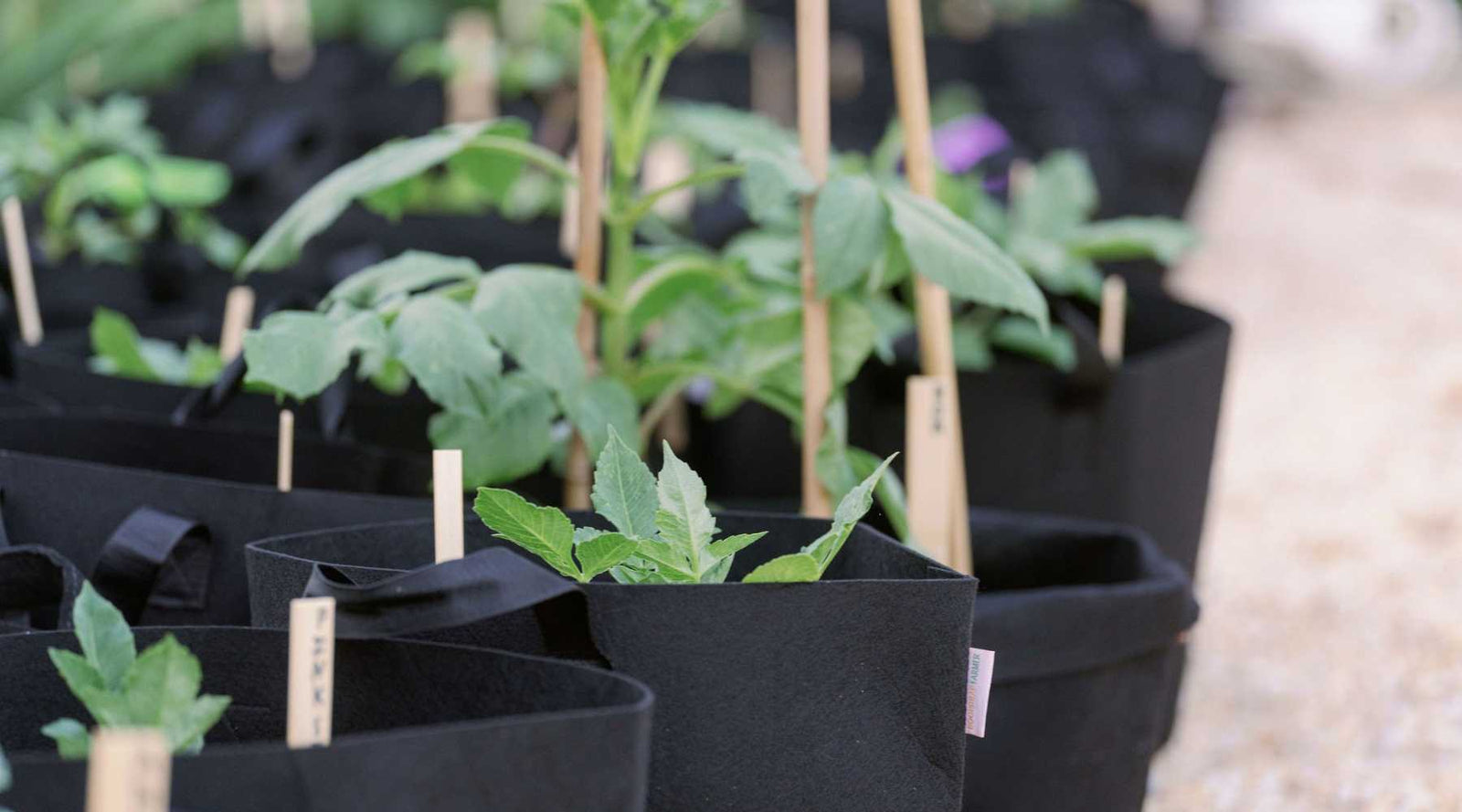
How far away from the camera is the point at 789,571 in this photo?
63cm

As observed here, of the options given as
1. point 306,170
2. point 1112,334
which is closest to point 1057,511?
point 1112,334

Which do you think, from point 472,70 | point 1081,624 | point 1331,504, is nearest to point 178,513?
point 1081,624

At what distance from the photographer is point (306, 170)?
1752 millimetres

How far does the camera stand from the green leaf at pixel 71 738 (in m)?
0.58

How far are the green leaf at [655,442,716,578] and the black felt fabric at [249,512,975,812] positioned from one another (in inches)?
1.8

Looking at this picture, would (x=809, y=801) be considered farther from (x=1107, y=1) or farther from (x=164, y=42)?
(x=1107, y=1)

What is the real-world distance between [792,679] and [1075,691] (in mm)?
309

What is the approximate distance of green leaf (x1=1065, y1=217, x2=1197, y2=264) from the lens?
4.37ft

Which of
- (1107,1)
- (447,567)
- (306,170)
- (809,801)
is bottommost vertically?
(809,801)

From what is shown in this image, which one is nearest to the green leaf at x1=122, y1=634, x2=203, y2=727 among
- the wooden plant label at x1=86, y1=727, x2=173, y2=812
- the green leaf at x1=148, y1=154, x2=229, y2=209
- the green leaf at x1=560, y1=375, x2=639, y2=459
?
the wooden plant label at x1=86, y1=727, x2=173, y2=812

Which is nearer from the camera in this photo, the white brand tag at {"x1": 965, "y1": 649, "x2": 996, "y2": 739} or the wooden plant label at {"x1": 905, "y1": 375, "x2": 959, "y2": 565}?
the white brand tag at {"x1": 965, "y1": 649, "x2": 996, "y2": 739}

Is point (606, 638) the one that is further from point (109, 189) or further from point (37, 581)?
point (109, 189)

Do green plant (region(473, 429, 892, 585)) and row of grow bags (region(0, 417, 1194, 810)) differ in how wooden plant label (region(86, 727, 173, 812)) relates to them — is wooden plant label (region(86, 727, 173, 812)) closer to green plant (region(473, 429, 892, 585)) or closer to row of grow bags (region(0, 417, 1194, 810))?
row of grow bags (region(0, 417, 1194, 810))

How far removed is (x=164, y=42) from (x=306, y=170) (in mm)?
1646
